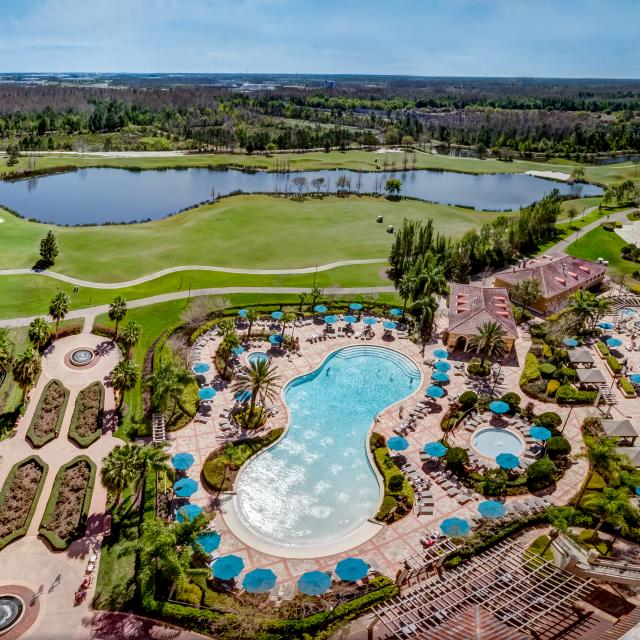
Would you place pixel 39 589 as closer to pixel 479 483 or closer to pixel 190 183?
pixel 479 483

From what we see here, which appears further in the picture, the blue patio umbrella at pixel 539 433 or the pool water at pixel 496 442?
the pool water at pixel 496 442

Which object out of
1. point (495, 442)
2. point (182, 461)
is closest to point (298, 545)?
point (182, 461)

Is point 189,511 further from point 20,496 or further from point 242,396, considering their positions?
point 242,396

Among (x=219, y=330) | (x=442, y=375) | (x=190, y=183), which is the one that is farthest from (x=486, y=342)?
(x=190, y=183)

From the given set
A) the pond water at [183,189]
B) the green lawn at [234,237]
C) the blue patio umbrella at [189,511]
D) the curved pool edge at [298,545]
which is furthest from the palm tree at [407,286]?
the pond water at [183,189]

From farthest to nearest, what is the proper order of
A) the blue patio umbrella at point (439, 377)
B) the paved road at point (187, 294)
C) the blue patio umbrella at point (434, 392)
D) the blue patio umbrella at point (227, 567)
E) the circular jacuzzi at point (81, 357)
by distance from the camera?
1. the paved road at point (187, 294)
2. the circular jacuzzi at point (81, 357)
3. the blue patio umbrella at point (439, 377)
4. the blue patio umbrella at point (434, 392)
5. the blue patio umbrella at point (227, 567)

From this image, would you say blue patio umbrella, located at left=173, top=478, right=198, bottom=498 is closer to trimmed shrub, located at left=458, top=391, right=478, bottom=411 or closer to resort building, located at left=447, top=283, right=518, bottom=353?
trimmed shrub, located at left=458, top=391, right=478, bottom=411

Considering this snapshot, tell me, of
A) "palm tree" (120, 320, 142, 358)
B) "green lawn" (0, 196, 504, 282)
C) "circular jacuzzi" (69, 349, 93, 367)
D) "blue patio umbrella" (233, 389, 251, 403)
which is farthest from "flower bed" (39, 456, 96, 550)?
"green lawn" (0, 196, 504, 282)

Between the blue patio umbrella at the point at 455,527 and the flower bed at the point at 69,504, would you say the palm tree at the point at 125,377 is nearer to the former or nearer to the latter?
the flower bed at the point at 69,504
